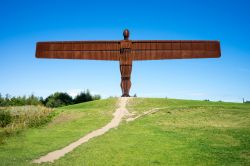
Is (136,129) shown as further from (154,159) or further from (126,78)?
(126,78)

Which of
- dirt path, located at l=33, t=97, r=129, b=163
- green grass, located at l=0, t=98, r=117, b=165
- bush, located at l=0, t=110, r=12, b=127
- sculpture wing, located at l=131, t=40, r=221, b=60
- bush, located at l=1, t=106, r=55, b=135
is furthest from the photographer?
sculpture wing, located at l=131, t=40, r=221, b=60

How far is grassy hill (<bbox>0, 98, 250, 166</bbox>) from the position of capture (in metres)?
12.7

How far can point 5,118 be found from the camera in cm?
2319

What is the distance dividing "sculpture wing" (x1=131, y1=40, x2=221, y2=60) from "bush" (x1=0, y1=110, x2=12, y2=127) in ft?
46.3

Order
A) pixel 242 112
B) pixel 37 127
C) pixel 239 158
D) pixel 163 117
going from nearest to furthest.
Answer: pixel 239 158, pixel 37 127, pixel 163 117, pixel 242 112

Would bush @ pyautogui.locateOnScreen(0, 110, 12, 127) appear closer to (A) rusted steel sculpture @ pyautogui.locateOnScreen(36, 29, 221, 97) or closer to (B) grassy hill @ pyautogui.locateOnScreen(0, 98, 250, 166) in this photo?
(B) grassy hill @ pyautogui.locateOnScreen(0, 98, 250, 166)

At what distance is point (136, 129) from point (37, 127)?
8.19m

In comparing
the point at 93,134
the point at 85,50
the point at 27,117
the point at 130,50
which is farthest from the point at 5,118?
the point at 130,50

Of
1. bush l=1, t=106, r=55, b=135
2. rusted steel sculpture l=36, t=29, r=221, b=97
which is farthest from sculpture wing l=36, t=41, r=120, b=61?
bush l=1, t=106, r=55, b=135

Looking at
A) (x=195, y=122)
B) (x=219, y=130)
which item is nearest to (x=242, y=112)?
(x=195, y=122)

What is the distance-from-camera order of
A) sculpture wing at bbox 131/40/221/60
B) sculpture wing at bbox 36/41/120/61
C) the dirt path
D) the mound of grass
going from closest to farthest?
the mound of grass → the dirt path → sculpture wing at bbox 131/40/221/60 → sculpture wing at bbox 36/41/120/61

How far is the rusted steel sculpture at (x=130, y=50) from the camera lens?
30.3m

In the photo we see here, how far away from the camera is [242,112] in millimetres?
25672

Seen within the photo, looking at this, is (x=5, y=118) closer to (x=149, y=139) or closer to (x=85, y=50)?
(x=85, y=50)
